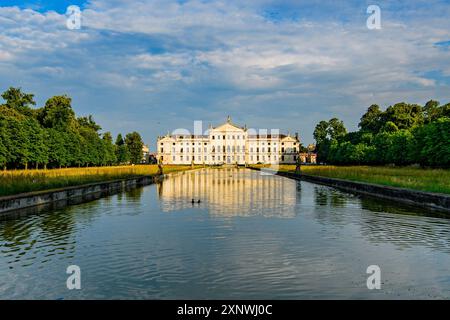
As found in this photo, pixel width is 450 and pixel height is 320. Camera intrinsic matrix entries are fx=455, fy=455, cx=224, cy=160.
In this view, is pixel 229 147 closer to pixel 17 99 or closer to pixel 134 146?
pixel 134 146

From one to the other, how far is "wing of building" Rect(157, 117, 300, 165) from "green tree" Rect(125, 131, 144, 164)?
35503 mm

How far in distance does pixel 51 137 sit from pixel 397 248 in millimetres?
60483

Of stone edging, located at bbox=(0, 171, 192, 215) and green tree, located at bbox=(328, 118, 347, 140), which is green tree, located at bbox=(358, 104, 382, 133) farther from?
stone edging, located at bbox=(0, 171, 192, 215)

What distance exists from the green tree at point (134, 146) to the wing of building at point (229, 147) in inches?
1398

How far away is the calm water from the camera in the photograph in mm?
7211

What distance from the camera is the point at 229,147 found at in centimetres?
15788

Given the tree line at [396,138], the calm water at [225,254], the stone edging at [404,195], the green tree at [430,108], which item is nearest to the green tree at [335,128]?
the tree line at [396,138]

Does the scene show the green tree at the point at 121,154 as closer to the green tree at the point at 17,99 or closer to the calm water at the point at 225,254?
the green tree at the point at 17,99

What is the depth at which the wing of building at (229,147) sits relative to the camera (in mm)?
157875

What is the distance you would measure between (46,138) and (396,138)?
159 ft

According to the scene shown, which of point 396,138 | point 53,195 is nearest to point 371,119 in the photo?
point 396,138

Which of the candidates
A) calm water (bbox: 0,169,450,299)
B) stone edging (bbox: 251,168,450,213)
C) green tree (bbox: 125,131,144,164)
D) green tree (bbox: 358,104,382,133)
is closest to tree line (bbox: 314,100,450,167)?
green tree (bbox: 358,104,382,133)

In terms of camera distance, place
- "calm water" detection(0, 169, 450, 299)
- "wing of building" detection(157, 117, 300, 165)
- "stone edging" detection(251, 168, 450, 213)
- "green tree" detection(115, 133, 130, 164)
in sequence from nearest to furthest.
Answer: "calm water" detection(0, 169, 450, 299), "stone edging" detection(251, 168, 450, 213), "green tree" detection(115, 133, 130, 164), "wing of building" detection(157, 117, 300, 165)
